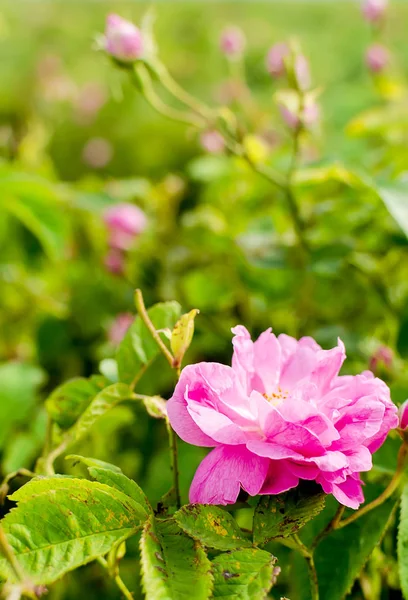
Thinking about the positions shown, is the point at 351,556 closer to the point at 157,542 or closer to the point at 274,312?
the point at 157,542

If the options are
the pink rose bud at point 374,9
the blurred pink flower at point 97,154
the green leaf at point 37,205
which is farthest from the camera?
the blurred pink flower at point 97,154

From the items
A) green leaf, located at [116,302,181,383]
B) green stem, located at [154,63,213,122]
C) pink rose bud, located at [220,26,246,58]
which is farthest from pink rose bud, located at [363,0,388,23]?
green leaf, located at [116,302,181,383]

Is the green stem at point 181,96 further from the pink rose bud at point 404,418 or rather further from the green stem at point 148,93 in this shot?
the pink rose bud at point 404,418

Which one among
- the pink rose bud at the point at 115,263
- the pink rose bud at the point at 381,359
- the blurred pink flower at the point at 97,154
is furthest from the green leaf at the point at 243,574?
the blurred pink flower at the point at 97,154

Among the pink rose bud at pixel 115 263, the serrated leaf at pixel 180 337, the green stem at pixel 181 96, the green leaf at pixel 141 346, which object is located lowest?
the pink rose bud at pixel 115 263

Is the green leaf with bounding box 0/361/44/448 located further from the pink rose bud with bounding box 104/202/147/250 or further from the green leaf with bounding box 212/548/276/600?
the green leaf with bounding box 212/548/276/600

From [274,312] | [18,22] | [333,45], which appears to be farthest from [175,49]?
[274,312]

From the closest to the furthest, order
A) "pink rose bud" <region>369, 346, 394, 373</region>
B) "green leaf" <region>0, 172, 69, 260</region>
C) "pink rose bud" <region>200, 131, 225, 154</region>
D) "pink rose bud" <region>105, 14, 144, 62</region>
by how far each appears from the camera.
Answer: "pink rose bud" <region>369, 346, 394, 373</region> < "pink rose bud" <region>105, 14, 144, 62</region> < "green leaf" <region>0, 172, 69, 260</region> < "pink rose bud" <region>200, 131, 225, 154</region>
